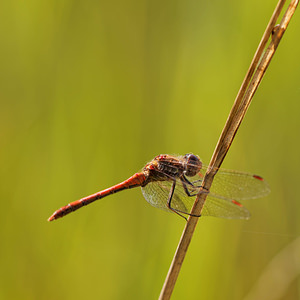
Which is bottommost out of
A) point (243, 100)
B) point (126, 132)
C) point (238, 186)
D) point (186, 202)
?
point (186, 202)

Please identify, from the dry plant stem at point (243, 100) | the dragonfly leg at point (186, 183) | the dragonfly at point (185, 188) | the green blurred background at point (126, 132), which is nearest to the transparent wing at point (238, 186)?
the dragonfly at point (185, 188)

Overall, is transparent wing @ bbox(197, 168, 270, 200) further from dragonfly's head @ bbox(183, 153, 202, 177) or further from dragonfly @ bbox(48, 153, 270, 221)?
dragonfly's head @ bbox(183, 153, 202, 177)

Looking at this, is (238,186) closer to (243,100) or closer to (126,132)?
(243,100)

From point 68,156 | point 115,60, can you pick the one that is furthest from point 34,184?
point 115,60

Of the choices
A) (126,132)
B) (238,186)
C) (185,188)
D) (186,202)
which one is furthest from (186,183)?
(126,132)

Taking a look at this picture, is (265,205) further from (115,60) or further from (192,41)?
(115,60)

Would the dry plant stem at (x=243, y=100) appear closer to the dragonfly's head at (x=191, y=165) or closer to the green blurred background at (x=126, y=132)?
the dragonfly's head at (x=191, y=165)

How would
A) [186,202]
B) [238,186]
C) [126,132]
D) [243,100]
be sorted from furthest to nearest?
[126,132] → [186,202] → [238,186] → [243,100]
